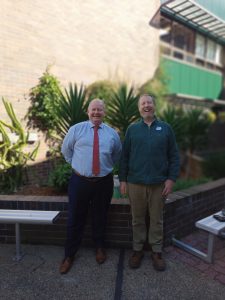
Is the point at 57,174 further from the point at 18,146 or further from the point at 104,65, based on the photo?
the point at 104,65

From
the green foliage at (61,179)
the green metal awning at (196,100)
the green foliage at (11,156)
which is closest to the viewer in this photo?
the green foliage at (61,179)

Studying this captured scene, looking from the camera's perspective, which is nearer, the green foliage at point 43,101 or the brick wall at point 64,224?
the brick wall at point 64,224

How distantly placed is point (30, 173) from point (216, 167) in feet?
14.0

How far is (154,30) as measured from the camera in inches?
331

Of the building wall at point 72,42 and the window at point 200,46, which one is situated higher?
the window at point 200,46

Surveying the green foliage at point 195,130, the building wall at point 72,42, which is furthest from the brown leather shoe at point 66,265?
the green foliage at point 195,130

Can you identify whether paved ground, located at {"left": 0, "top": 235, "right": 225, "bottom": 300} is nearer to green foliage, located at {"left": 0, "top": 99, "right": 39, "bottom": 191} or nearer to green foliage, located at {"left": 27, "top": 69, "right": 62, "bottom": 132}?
green foliage, located at {"left": 0, "top": 99, "right": 39, "bottom": 191}

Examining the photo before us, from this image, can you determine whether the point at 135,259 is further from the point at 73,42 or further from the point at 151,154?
the point at 73,42

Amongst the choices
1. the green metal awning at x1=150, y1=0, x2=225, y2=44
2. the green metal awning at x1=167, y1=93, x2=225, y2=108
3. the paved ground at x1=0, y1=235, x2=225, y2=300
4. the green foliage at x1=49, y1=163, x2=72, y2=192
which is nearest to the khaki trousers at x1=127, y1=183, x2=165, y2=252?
the paved ground at x1=0, y1=235, x2=225, y2=300

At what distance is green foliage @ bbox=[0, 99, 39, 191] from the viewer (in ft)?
15.1

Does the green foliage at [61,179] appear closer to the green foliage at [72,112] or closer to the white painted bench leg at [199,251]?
the green foliage at [72,112]

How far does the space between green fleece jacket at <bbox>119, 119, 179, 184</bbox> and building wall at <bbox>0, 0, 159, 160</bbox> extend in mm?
2862

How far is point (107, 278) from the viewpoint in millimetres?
2676

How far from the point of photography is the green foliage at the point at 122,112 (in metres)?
4.66
